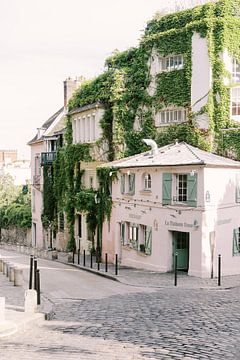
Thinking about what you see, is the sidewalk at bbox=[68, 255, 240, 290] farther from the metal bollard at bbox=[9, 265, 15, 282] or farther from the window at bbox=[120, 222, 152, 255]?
the metal bollard at bbox=[9, 265, 15, 282]

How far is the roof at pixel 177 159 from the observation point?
78.0 ft

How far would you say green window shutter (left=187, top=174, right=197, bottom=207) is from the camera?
23.3 meters

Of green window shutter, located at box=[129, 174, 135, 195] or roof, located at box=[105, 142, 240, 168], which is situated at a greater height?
roof, located at box=[105, 142, 240, 168]

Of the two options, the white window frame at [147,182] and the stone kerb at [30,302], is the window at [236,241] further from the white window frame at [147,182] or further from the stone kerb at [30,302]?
the stone kerb at [30,302]

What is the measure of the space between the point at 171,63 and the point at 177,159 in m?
8.95

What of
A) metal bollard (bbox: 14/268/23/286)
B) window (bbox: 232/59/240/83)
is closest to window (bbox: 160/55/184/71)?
window (bbox: 232/59/240/83)

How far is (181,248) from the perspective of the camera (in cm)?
2489

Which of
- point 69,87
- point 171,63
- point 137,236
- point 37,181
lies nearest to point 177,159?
point 137,236

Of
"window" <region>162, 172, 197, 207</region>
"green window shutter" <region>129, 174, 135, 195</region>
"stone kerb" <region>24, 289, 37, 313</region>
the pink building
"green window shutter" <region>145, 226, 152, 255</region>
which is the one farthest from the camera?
"green window shutter" <region>129, 174, 135, 195</region>

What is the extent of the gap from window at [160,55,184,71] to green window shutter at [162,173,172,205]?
867 centimetres

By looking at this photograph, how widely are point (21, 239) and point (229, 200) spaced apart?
34.1 m

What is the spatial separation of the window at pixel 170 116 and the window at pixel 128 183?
4.84 meters

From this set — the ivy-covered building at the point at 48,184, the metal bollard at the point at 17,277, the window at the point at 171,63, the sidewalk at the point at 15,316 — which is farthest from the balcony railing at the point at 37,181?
the sidewalk at the point at 15,316

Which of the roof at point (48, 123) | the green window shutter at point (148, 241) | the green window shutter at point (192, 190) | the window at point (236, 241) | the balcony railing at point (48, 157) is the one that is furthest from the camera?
the roof at point (48, 123)
